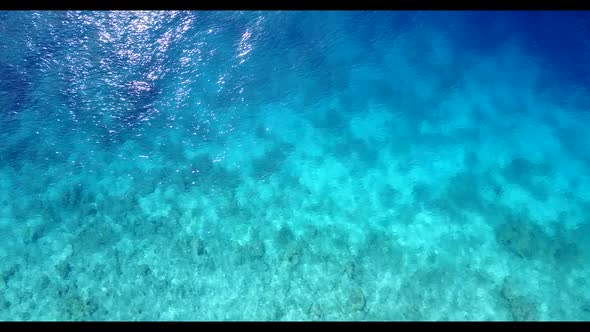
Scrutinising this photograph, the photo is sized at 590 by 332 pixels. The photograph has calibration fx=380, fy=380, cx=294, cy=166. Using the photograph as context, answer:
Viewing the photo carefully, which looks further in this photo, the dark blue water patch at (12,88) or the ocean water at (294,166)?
the dark blue water patch at (12,88)

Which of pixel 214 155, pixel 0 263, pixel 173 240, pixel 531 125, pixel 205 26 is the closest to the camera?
pixel 0 263

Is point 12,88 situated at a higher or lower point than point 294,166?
higher

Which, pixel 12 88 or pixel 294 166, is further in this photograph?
pixel 12 88

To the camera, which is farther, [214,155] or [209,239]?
[214,155]

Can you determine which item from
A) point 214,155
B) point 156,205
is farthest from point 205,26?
point 156,205

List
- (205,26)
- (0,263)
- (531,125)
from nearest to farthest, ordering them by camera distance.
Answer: (0,263), (531,125), (205,26)

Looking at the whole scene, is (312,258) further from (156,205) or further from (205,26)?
(205,26)

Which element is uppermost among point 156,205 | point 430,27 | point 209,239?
point 430,27

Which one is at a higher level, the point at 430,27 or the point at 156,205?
the point at 430,27
